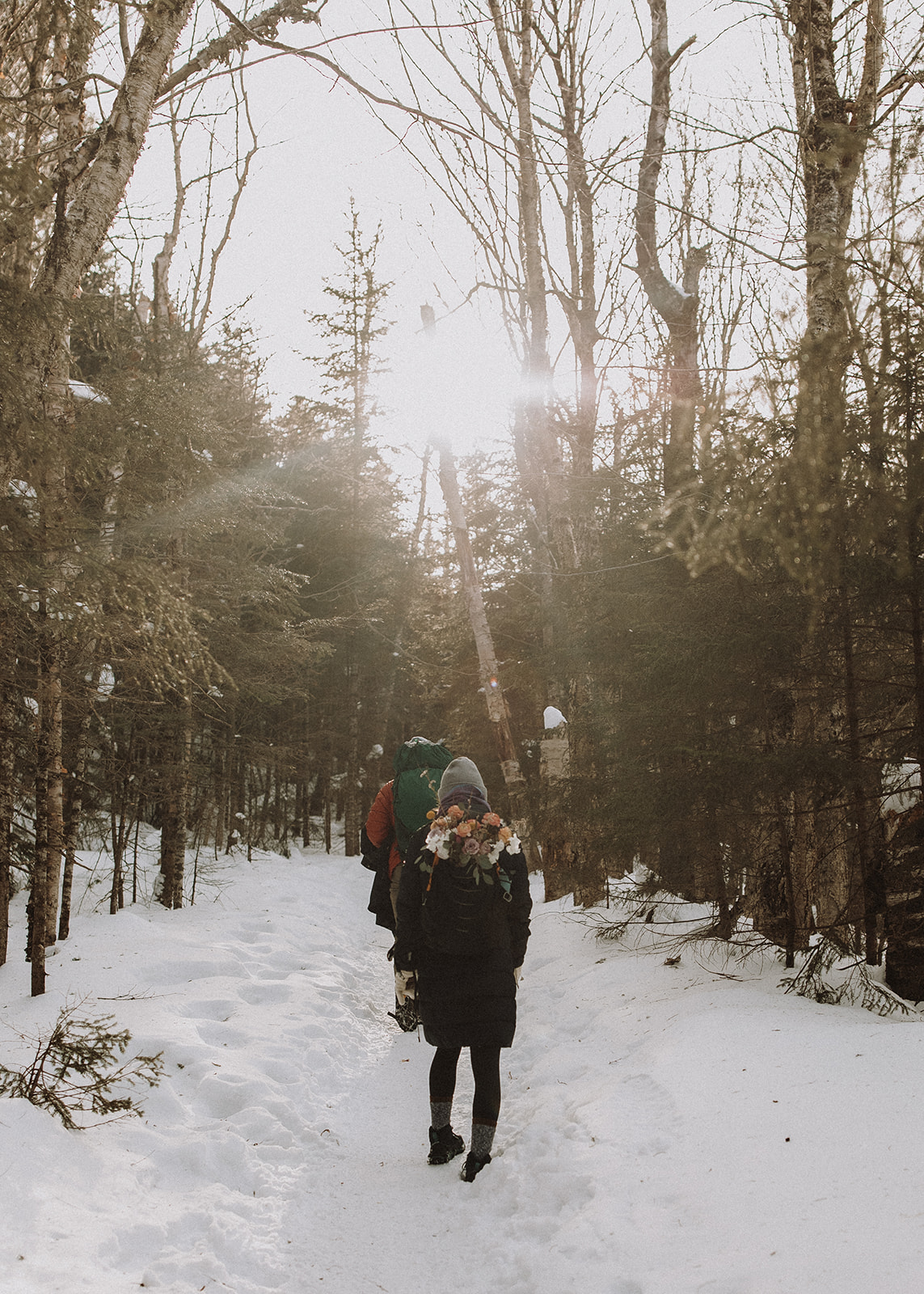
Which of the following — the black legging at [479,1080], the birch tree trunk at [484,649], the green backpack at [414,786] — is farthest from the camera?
the birch tree trunk at [484,649]

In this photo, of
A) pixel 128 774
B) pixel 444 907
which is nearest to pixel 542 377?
pixel 128 774

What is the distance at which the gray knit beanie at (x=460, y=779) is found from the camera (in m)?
4.59

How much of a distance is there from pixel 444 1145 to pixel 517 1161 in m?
0.41

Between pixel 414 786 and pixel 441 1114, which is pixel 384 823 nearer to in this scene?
pixel 414 786

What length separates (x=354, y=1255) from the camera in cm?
325

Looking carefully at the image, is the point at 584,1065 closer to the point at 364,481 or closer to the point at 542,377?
the point at 542,377

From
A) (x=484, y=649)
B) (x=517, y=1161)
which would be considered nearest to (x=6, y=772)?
(x=517, y=1161)

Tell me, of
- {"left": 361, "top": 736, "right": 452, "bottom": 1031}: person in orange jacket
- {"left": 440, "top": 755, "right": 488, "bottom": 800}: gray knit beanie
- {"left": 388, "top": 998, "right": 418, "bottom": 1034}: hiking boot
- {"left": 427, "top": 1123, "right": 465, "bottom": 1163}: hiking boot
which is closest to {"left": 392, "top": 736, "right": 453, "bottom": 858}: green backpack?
{"left": 361, "top": 736, "right": 452, "bottom": 1031}: person in orange jacket

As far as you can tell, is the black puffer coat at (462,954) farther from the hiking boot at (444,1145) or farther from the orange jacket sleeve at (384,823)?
the orange jacket sleeve at (384,823)

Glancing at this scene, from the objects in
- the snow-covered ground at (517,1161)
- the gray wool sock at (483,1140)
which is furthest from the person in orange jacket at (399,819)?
the gray wool sock at (483,1140)

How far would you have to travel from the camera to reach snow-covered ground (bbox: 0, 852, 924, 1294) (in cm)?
269

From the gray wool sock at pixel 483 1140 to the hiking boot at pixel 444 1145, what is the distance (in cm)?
23

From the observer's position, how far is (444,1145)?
4.08 m

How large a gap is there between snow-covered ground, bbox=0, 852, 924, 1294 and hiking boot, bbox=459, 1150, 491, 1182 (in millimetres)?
57
